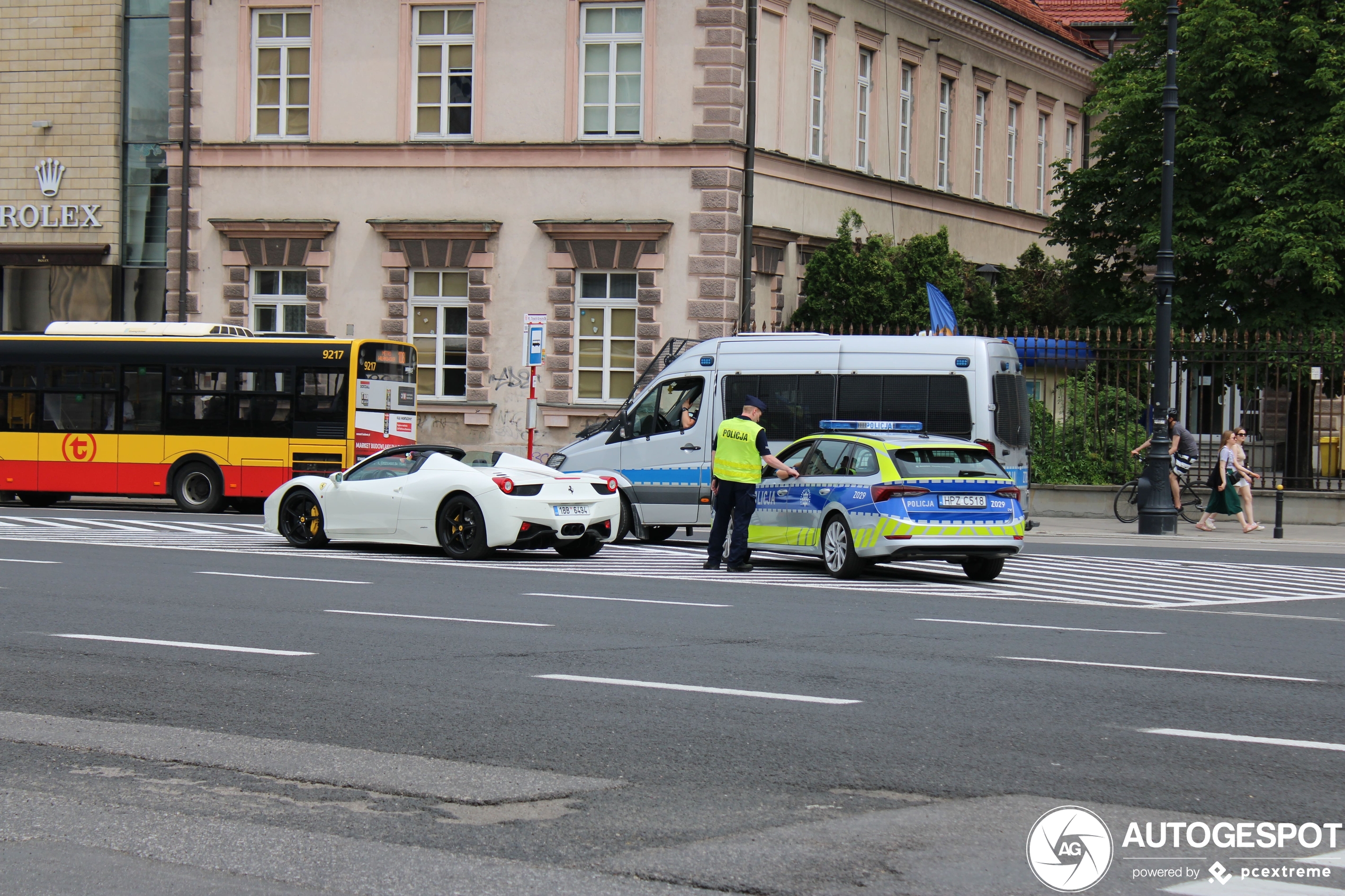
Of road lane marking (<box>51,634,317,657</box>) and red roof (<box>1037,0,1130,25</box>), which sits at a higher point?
red roof (<box>1037,0,1130,25</box>)

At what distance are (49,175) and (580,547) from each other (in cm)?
2246

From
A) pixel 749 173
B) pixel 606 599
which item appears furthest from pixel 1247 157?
pixel 606 599

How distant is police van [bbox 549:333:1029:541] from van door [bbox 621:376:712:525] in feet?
0.04

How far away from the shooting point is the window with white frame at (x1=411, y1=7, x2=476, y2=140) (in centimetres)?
3353

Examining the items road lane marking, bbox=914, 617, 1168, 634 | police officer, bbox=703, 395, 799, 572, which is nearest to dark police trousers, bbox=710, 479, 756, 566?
police officer, bbox=703, 395, 799, 572

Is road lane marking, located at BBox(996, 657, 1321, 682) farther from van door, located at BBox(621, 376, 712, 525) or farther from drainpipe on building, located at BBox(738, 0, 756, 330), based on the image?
drainpipe on building, located at BBox(738, 0, 756, 330)

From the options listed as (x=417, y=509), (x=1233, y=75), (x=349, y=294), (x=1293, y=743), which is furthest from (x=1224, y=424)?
(x=1293, y=743)

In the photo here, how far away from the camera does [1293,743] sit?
7848 millimetres

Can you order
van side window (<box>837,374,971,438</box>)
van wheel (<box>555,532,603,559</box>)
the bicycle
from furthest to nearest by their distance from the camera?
the bicycle
van side window (<box>837,374,971,438</box>)
van wheel (<box>555,532,603,559</box>)

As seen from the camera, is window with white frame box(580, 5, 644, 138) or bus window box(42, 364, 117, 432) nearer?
bus window box(42, 364, 117, 432)

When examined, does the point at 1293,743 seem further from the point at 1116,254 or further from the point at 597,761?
the point at 1116,254

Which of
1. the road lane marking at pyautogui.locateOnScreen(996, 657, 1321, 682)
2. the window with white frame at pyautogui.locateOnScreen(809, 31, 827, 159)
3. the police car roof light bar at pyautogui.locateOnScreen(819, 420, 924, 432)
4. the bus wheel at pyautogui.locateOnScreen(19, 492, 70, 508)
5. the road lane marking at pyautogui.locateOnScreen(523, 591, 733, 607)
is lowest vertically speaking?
the bus wheel at pyautogui.locateOnScreen(19, 492, 70, 508)
